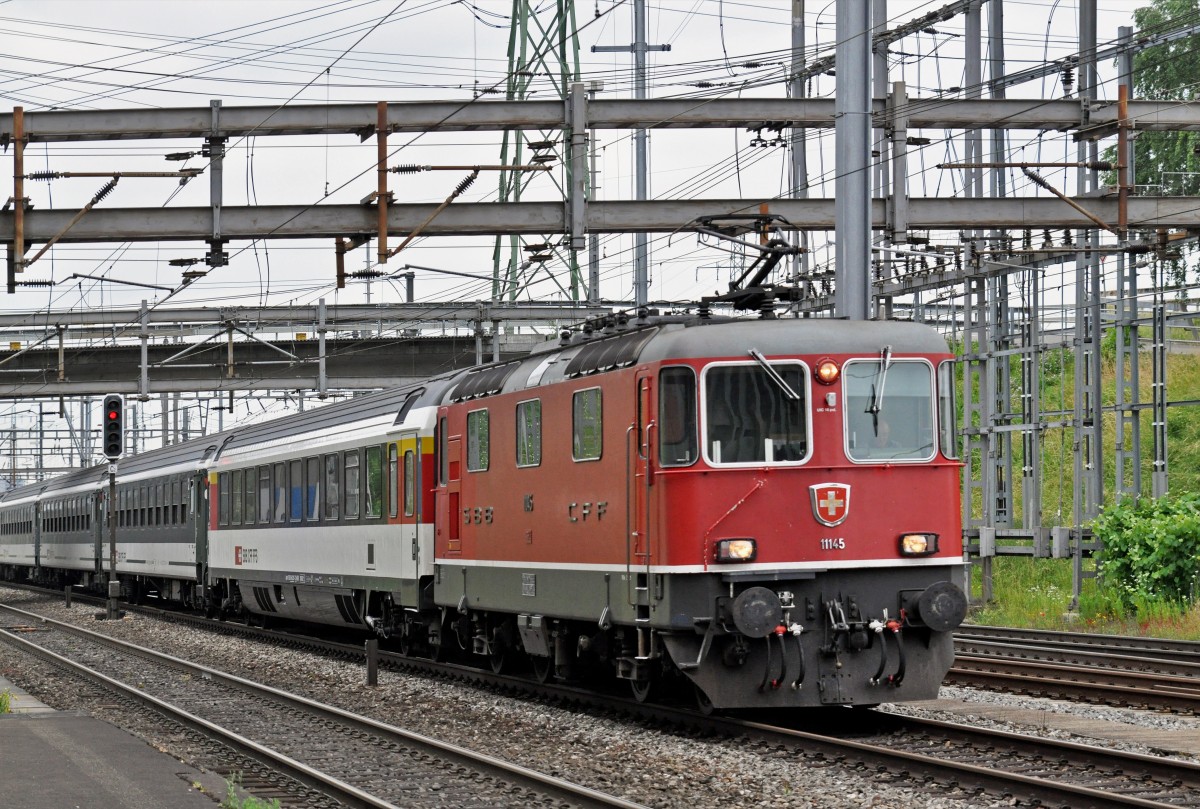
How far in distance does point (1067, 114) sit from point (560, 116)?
23.8 feet

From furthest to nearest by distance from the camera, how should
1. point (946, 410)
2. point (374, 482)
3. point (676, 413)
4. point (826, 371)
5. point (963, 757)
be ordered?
point (374, 482) < point (946, 410) < point (826, 371) < point (676, 413) < point (963, 757)

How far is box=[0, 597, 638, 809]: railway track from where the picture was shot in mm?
10814

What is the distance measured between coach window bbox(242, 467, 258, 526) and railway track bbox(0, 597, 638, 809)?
19.8 feet

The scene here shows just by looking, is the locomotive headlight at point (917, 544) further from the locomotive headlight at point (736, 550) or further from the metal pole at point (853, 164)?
the metal pole at point (853, 164)

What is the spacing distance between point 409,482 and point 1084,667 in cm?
803

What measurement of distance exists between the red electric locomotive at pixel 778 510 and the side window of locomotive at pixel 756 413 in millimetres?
11

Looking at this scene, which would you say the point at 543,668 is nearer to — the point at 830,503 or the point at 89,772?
the point at 830,503

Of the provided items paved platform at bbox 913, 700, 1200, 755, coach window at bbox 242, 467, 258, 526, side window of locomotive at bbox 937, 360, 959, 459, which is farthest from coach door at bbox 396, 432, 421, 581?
coach window at bbox 242, 467, 258, 526

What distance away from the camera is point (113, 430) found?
3259 centimetres

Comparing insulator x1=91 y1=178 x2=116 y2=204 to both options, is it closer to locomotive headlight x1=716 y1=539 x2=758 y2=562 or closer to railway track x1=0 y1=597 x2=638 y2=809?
railway track x1=0 y1=597 x2=638 y2=809

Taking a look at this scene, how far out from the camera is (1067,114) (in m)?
23.3

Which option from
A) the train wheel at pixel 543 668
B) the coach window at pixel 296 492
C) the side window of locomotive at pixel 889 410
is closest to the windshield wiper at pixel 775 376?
the side window of locomotive at pixel 889 410

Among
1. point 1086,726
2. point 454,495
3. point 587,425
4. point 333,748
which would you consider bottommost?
point 333,748

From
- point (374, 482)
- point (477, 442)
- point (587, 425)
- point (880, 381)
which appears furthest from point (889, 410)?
point (374, 482)
